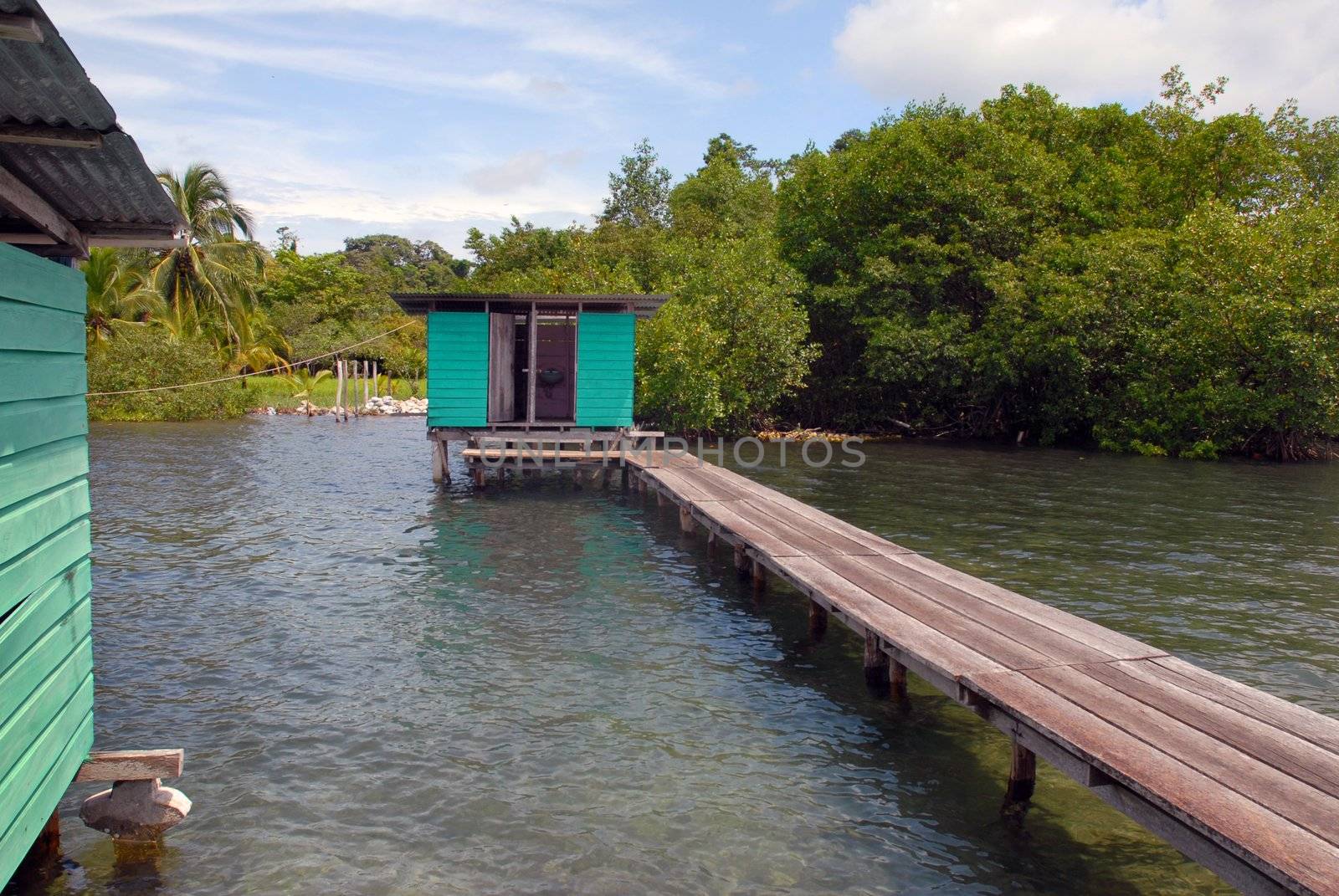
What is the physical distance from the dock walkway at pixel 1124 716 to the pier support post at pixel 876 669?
2cm

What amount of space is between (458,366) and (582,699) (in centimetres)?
1050

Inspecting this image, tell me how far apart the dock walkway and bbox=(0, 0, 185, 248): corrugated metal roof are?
15.2 feet

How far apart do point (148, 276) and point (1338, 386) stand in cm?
3539

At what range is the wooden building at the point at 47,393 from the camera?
3396 mm

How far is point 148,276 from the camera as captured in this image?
34344mm

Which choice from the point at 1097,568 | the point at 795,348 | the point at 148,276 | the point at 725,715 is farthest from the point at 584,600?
the point at 148,276

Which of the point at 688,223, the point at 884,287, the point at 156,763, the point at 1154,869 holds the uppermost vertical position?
the point at 688,223

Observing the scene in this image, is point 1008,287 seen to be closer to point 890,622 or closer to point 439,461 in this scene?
point 439,461

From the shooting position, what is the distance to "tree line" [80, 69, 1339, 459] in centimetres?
2442

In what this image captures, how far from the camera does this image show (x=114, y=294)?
1270 inches

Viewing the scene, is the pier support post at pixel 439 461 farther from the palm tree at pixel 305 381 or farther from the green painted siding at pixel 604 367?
the palm tree at pixel 305 381

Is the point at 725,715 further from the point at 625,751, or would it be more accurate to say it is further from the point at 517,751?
the point at 517,751

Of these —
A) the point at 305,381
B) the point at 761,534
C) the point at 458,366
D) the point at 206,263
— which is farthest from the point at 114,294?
the point at 761,534

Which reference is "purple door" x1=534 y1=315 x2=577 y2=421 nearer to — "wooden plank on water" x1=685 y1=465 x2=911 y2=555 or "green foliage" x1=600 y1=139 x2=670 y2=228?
"wooden plank on water" x1=685 y1=465 x2=911 y2=555
